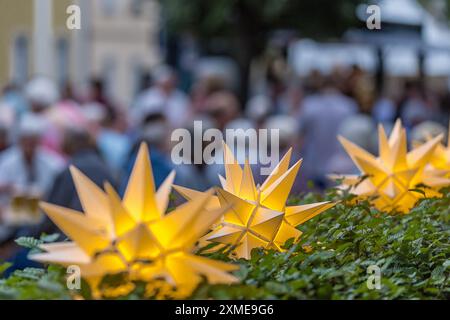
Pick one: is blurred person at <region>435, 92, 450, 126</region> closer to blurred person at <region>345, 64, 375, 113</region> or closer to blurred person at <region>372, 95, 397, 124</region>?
blurred person at <region>372, 95, 397, 124</region>

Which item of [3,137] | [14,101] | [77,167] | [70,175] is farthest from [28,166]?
[14,101]

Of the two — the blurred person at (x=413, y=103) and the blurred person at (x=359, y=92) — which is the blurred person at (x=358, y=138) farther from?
the blurred person at (x=413, y=103)

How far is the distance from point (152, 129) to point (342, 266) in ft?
20.7

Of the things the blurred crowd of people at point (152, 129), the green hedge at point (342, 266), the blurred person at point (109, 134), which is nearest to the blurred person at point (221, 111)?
the blurred crowd of people at point (152, 129)

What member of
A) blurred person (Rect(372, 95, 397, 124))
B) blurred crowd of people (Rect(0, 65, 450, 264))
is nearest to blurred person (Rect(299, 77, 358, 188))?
blurred crowd of people (Rect(0, 65, 450, 264))

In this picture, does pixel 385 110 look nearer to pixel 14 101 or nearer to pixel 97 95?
pixel 97 95

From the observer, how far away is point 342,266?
8.37ft

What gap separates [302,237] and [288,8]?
19.3 metres

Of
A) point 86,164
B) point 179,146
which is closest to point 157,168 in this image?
point 86,164

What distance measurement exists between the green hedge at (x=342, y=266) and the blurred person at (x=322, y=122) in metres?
7.58

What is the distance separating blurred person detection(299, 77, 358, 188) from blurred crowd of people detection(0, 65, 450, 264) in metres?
0.01

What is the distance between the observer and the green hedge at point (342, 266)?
2.19 m

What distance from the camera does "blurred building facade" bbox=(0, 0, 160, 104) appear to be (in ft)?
57.7

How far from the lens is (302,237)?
2.69 m
